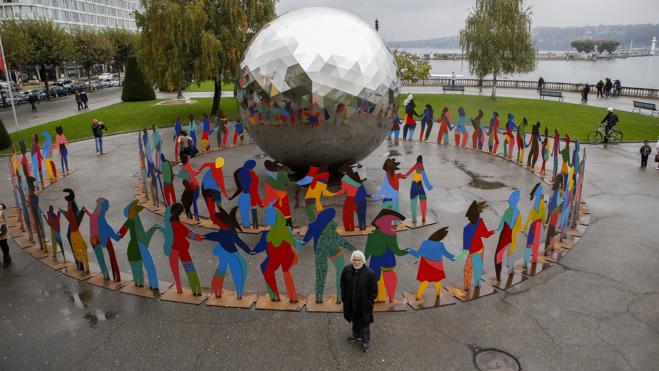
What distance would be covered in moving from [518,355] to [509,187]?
8.11 meters

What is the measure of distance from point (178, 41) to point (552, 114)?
21.2m

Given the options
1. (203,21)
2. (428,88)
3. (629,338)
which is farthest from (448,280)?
(428,88)

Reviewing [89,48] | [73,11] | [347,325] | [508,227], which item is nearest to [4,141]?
[347,325]

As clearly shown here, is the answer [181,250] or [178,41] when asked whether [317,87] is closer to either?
[181,250]

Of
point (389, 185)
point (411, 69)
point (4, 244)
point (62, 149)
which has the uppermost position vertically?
point (411, 69)

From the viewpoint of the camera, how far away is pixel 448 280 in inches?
332

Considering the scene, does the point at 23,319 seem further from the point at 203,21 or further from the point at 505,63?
the point at 505,63

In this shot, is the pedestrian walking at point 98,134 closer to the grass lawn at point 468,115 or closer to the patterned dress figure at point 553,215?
the grass lawn at point 468,115

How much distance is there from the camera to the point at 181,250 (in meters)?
7.69

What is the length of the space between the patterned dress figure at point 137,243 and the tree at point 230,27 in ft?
57.2

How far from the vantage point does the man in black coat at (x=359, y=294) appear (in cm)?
620

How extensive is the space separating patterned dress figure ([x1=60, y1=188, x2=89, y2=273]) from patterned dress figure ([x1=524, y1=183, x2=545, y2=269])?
7.96 metres

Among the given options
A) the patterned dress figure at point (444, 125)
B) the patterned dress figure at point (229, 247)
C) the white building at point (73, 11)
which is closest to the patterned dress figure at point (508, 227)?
the patterned dress figure at point (229, 247)

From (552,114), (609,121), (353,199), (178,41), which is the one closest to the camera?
(353,199)
